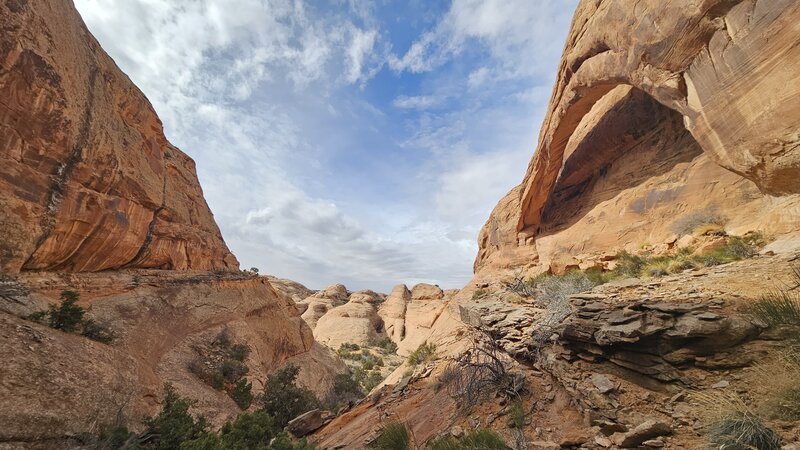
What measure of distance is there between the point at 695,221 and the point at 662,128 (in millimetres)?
6838

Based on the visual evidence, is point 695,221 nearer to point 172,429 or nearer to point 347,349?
point 172,429

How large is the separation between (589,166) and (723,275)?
1675cm

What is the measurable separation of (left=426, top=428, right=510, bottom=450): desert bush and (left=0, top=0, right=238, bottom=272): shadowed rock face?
51.9ft

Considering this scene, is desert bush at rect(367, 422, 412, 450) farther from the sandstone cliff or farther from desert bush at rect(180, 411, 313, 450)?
the sandstone cliff

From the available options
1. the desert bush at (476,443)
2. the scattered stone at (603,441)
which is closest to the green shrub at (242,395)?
the desert bush at (476,443)

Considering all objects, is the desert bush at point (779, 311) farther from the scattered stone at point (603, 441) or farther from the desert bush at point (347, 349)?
the desert bush at point (347, 349)

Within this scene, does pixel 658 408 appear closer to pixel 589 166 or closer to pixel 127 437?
pixel 127 437

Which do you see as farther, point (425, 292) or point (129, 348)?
point (425, 292)

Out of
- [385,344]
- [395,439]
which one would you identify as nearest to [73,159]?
[395,439]

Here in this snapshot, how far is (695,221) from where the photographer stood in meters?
13.6

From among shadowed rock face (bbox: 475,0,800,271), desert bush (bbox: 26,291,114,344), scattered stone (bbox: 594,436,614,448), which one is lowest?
scattered stone (bbox: 594,436,614,448)

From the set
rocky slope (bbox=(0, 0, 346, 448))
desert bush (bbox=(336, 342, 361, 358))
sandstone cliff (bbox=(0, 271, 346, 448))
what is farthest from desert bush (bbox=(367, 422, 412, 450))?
desert bush (bbox=(336, 342, 361, 358))

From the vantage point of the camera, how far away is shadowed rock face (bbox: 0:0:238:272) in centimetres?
1119

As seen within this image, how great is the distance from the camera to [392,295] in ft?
177
